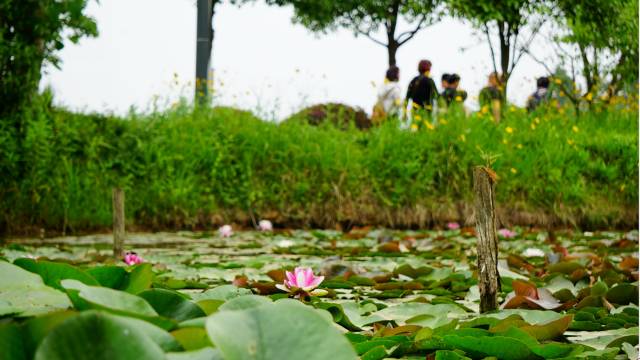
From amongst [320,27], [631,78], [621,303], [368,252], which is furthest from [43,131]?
[320,27]

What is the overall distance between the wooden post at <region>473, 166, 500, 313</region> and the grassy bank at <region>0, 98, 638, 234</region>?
189 inches

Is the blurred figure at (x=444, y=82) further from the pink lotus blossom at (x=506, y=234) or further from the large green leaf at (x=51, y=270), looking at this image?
the large green leaf at (x=51, y=270)

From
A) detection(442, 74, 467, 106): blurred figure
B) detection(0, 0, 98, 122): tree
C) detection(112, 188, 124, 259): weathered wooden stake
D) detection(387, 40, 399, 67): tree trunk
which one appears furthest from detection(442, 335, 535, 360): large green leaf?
detection(387, 40, 399, 67): tree trunk

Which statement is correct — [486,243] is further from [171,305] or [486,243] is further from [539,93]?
[539,93]

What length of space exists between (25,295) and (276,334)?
1.31 ft

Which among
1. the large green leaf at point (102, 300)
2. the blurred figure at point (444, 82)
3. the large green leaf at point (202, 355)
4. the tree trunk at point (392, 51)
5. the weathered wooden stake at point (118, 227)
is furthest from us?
the tree trunk at point (392, 51)

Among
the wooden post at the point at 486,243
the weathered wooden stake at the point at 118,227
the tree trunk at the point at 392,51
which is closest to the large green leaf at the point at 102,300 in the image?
the wooden post at the point at 486,243

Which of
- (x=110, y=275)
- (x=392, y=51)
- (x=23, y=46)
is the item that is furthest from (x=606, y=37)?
(x=110, y=275)

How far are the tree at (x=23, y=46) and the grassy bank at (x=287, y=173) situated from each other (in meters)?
0.20

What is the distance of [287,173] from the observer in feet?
24.3

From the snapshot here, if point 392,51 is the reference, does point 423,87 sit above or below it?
below

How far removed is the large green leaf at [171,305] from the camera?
1.01 meters

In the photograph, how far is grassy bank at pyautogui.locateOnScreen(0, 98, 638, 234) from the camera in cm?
632

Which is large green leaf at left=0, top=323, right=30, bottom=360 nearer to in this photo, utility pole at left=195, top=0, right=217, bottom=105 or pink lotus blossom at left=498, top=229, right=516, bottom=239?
pink lotus blossom at left=498, top=229, right=516, bottom=239
